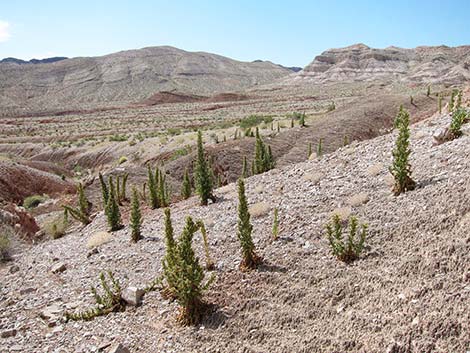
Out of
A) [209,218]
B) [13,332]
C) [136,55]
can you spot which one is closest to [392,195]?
[209,218]

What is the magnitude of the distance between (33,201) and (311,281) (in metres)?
22.8

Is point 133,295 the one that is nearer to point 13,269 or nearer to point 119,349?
point 119,349

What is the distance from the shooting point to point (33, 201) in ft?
87.2

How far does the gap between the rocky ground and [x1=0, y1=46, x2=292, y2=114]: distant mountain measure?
108 m

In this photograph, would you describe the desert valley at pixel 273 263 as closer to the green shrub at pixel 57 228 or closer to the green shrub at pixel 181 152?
the green shrub at pixel 57 228

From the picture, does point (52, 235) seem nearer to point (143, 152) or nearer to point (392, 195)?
point (392, 195)

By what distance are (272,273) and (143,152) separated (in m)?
31.2

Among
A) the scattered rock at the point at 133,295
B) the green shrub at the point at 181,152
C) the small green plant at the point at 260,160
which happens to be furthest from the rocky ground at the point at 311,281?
the green shrub at the point at 181,152

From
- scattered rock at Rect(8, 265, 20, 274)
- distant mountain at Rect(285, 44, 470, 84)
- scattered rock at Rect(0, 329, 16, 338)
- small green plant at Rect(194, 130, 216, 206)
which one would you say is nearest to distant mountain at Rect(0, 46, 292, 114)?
distant mountain at Rect(285, 44, 470, 84)

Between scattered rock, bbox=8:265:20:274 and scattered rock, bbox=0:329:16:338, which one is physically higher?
scattered rock, bbox=0:329:16:338

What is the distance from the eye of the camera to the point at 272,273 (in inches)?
344

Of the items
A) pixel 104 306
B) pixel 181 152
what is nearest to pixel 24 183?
pixel 181 152

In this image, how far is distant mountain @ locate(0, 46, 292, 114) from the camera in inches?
5054

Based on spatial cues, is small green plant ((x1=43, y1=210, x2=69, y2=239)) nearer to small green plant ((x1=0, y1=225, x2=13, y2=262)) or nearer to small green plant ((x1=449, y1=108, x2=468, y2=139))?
small green plant ((x1=0, y1=225, x2=13, y2=262))
